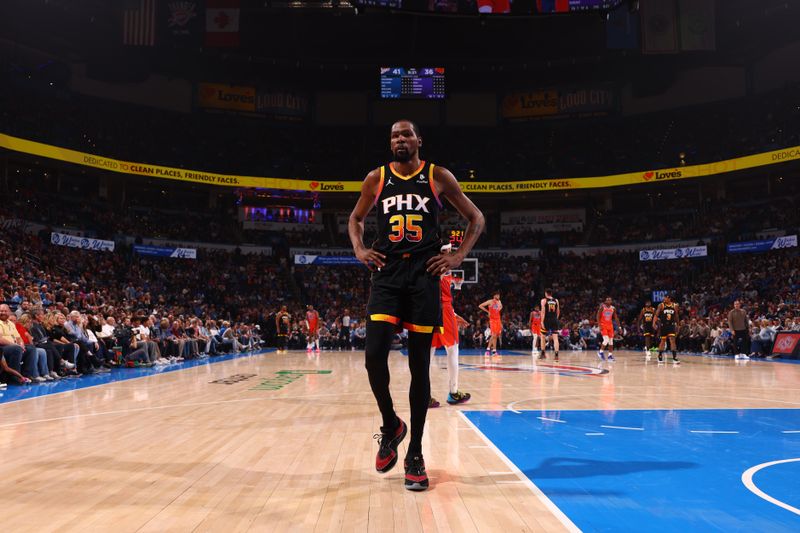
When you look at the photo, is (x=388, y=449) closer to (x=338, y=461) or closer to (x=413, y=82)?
(x=338, y=461)

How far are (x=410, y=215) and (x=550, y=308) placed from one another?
1335 cm

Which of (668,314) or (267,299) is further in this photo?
(267,299)

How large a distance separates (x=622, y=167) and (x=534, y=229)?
7052 millimetres

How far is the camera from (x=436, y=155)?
3969 centimetres

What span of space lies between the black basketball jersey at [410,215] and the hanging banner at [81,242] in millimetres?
27431

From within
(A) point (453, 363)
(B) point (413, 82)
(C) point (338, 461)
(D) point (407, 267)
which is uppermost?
(B) point (413, 82)

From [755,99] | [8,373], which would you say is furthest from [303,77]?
[8,373]

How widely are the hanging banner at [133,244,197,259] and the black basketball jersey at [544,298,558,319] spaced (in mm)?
22482

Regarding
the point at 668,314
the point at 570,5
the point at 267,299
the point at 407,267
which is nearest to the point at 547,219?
the point at 570,5

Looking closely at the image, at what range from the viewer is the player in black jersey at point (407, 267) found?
382 cm

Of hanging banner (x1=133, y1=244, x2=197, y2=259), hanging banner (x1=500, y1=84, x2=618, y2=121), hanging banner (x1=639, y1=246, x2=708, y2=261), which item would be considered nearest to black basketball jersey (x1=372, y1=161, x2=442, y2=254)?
hanging banner (x1=133, y1=244, x2=197, y2=259)

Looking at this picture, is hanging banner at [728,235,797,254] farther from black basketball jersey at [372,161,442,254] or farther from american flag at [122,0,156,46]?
american flag at [122,0,156,46]

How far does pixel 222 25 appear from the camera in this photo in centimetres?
2873

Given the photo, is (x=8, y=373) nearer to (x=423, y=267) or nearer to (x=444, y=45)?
(x=423, y=267)
